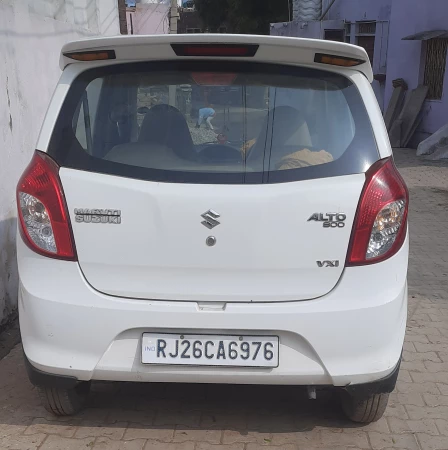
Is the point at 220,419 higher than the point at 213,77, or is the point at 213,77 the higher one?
the point at 213,77

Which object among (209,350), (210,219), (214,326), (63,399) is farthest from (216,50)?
(63,399)

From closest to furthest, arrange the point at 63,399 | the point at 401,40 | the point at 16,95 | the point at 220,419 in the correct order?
1. the point at 63,399
2. the point at 220,419
3. the point at 16,95
4. the point at 401,40

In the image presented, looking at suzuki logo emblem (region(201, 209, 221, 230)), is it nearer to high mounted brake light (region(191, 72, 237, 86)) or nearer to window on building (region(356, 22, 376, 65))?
high mounted brake light (region(191, 72, 237, 86))

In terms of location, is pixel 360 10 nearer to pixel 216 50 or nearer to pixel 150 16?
pixel 216 50

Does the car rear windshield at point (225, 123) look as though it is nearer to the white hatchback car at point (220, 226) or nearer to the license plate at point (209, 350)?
the white hatchback car at point (220, 226)

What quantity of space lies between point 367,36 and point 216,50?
1769 centimetres

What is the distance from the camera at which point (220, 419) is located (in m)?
3.10

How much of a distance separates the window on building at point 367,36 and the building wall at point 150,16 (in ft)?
69.1

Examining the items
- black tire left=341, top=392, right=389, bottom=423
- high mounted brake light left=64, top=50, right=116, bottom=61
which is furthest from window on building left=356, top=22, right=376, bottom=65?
high mounted brake light left=64, top=50, right=116, bottom=61

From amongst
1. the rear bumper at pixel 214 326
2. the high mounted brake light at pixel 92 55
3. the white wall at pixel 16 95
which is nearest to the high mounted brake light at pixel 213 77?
the high mounted brake light at pixel 92 55

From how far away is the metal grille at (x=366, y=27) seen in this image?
61.3ft

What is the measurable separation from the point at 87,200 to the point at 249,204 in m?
0.67

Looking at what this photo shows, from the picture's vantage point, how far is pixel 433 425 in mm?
3074

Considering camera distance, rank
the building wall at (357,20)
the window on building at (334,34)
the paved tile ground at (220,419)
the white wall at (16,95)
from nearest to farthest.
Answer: the paved tile ground at (220,419)
the white wall at (16,95)
the building wall at (357,20)
the window on building at (334,34)
